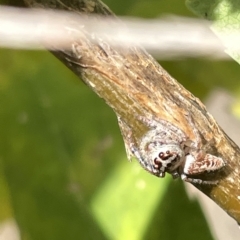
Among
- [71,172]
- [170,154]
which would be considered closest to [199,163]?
[170,154]

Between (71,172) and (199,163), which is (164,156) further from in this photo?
(71,172)

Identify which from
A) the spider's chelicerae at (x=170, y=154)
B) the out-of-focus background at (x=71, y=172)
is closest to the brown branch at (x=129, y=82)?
the spider's chelicerae at (x=170, y=154)

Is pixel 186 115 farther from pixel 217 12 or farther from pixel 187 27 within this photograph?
pixel 187 27

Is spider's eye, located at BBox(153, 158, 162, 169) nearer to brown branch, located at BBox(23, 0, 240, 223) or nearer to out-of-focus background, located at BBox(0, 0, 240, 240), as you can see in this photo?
brown branch, located at BBox(23, 0, 240, 223)

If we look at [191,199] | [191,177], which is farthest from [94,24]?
[191,199]

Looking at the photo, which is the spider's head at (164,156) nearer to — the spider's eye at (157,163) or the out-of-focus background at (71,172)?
the spider's eye at (157,163)

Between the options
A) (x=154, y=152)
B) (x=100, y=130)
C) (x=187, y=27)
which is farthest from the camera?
(x=100, y=130)
